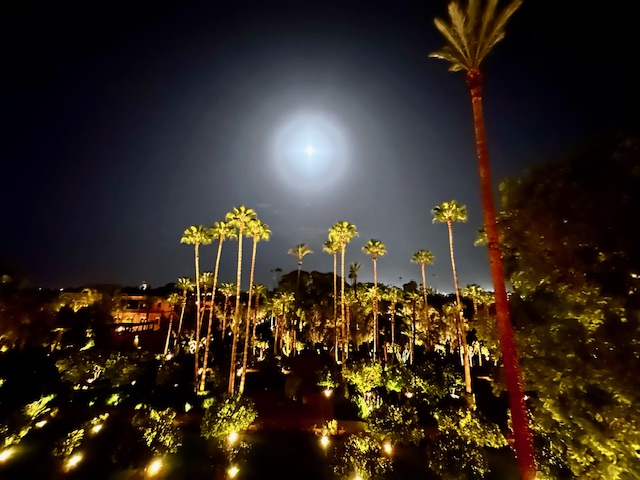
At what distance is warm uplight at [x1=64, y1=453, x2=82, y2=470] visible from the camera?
1755 cm

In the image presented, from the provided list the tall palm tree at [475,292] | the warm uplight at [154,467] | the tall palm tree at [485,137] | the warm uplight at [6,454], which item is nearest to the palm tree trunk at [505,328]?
the tall palm tree at [485,137]

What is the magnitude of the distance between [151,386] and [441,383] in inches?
1050

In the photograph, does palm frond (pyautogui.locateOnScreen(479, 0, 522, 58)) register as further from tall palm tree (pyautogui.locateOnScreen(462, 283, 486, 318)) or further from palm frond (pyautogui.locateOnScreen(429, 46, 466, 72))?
tall palm tree (pyautogui.locateOnScreen(462, 283, 486, 318))

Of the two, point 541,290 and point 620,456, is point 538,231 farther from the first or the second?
point 620,456

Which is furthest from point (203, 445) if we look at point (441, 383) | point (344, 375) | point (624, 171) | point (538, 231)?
point (624, 171)

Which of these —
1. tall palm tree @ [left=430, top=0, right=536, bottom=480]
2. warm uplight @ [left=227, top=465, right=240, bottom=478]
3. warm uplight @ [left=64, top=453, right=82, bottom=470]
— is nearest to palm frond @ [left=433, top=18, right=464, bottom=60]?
tall palm tree @ [left=430, top=0, right=536, bottom=480]

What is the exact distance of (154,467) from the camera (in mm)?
17547

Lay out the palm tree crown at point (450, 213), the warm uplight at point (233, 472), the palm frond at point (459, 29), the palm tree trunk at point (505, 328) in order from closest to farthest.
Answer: the palm tree trunk at point (505, 328)
the palm frond at point (459, 29)
the warm uplight at point (233, 472)
the palm tree crown at point (450, 213)

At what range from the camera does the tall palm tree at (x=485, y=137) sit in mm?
9906

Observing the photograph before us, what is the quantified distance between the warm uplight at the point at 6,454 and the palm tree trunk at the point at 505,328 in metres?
25.5

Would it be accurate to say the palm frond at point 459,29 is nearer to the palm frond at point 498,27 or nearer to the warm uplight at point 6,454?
the palm frond at point 498,27

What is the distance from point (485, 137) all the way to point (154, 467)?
22066 mm

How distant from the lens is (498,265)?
10859 millimetres

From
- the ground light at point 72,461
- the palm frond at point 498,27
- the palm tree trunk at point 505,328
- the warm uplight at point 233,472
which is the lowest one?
the warm uplight at point 233,472
